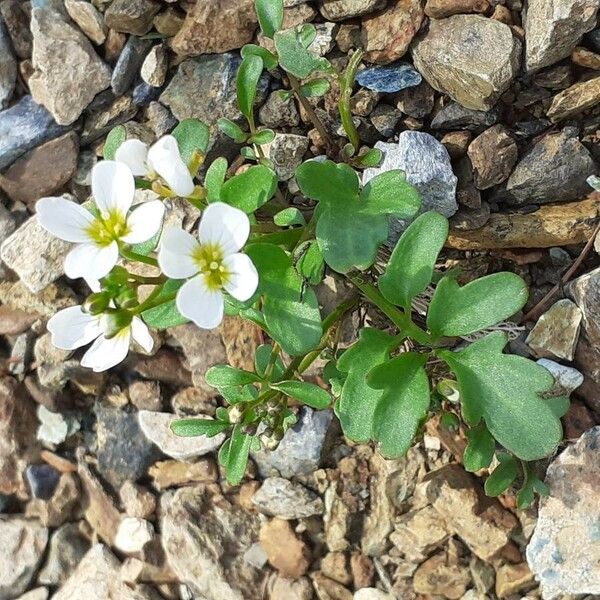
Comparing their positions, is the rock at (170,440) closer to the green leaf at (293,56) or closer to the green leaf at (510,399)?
the green leaf at (510,399)

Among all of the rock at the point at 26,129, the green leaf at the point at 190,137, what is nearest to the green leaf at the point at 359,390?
the green leaf at the point at 190,137

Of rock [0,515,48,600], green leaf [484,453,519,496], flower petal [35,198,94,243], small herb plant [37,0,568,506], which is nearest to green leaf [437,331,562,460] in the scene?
small herb plant [37,0,568,506]

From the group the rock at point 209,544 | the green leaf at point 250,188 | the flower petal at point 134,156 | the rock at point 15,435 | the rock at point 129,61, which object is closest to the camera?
the flower petal at point 134,156

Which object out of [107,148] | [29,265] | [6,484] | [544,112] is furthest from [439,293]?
[6,484]

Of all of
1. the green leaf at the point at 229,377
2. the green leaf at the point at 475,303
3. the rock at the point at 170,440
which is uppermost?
the green leaf at the point at 475,303

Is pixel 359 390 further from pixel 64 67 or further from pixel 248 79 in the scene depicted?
pixel 64 67

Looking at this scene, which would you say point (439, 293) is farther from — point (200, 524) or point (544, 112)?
point (200, 524)
